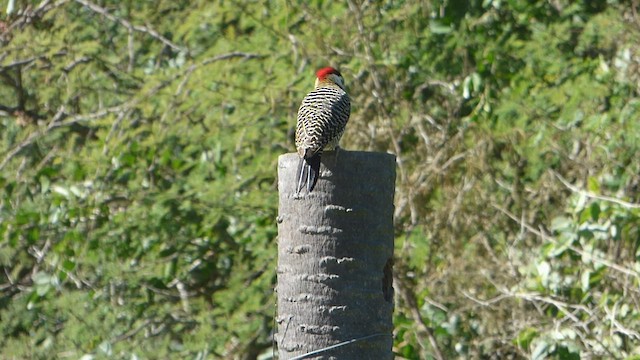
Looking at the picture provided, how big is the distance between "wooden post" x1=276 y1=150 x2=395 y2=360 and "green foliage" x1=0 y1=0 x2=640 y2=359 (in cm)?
298

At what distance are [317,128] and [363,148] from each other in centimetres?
283

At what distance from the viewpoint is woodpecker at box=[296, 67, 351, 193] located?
2369mm

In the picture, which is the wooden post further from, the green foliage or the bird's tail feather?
the green foliage

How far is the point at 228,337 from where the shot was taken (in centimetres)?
571

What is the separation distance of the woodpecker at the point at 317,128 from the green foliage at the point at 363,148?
207 cm

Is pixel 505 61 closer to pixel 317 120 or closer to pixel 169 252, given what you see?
pixel 169 252

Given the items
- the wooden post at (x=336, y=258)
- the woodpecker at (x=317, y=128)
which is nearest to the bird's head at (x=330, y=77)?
the woodpecker at (x=317, y=128)

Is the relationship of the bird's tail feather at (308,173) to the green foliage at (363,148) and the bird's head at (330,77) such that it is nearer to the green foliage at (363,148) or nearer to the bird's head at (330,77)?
the bird's head at (330,77)

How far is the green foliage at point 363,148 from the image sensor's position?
5.65 metres

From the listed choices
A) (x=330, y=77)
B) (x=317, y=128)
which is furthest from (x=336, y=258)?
(x=330, y=77)

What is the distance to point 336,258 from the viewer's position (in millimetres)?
2336

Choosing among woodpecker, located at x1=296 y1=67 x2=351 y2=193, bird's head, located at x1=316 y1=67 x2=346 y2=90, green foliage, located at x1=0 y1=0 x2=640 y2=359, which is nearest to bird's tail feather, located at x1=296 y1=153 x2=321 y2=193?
woodpecker, located at x1=296 y1=67 x2=351 y2=193

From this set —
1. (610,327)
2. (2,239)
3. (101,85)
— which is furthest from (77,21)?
(610,327)

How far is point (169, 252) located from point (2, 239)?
96 cm
